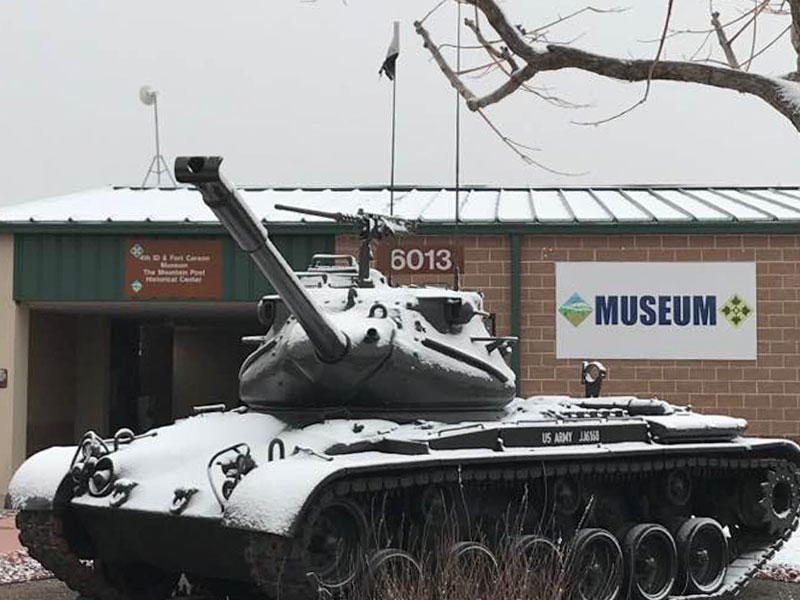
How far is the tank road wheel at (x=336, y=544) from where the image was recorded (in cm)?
716

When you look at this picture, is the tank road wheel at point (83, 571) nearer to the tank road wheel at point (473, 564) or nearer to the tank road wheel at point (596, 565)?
the tank road wheel at point (473, 564)

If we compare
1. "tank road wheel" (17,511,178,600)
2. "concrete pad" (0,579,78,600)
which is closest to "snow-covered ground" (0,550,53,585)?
"concrete pad" (0,579,78,600)

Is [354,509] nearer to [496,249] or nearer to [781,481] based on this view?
[781,481]

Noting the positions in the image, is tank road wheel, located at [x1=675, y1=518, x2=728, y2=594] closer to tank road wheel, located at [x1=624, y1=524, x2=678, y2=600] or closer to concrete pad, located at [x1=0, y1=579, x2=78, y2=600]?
tank road wheel, located at [x1=624, y1=524, x2=678, y2=600]

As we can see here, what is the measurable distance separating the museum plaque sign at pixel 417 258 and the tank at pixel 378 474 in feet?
12.4

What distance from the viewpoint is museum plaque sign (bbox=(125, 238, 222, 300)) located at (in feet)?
50.0

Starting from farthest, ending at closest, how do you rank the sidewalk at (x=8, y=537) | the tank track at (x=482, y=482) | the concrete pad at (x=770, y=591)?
the sidewalk at (x=8, y=537) < the concrete pad at (x=770, y=591) < the tank track at (x=482, y=482)

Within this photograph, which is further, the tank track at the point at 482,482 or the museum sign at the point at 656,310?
the museum sign at the point at 656,310

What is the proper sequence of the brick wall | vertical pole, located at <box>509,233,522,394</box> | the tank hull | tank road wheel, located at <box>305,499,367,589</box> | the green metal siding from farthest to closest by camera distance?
the green metal siding, vertical pole, located at <box>509,233,522,394</box>, the brick wall, tank road wheel, located at <box>305,499,367,589</box>, the tank hull

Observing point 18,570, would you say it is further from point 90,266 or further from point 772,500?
point 772,500

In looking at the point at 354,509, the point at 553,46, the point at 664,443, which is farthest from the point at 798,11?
the point at 354,509

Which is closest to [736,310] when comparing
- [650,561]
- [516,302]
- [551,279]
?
[551,279]

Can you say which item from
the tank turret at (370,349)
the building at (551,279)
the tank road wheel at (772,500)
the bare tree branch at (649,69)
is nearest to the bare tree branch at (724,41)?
the bare tree branch at (649,69)

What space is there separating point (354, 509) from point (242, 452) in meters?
0.93
